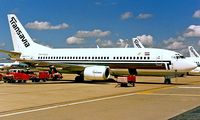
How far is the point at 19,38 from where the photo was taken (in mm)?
45969

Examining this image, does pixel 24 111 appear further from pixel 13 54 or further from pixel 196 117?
pixel 13 54

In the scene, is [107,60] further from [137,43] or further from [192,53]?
[192,53]

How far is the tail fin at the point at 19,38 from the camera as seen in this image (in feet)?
148

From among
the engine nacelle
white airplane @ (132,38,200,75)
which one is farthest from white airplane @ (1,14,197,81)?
white airplane @ (132,38,200,75)

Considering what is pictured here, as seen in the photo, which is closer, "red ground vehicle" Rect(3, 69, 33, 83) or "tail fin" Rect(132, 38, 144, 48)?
"red ground vehicle" Rect(3, 69, 33, 83)

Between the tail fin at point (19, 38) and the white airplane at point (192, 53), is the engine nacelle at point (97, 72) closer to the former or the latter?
the tail fin at point (19, 38)

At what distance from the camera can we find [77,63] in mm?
39469

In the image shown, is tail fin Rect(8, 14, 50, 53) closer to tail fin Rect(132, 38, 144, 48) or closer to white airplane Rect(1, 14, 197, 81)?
white airplane Rect(1, 14, 197, 81)

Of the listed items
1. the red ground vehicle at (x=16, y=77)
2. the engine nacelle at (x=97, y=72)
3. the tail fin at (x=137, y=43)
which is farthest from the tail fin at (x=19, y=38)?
the tail fin at (x=137, y=43)

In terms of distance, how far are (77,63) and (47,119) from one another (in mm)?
27373

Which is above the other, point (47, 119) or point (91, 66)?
point (91, 66)

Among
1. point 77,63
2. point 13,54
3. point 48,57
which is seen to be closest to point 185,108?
point 77,63

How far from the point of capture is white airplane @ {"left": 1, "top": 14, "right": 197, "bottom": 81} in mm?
34312

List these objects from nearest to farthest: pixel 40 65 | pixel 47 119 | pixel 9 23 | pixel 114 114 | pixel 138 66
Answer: pixel 47 119 → pixel 114 114 → pixel 138 66 → pixel 40 65 → pixel 9 23
